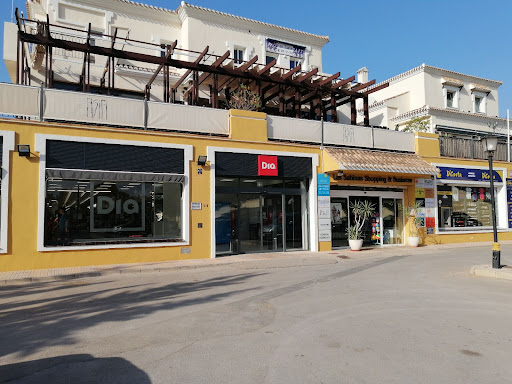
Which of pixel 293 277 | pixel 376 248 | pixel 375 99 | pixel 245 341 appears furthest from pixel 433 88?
pixel 245 341

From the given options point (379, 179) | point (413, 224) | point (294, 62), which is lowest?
point (413, 224)

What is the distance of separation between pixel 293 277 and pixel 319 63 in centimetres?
2004

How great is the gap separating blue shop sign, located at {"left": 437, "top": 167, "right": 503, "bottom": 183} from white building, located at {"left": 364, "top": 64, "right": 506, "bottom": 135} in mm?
6972

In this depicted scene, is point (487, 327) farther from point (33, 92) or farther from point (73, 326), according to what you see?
point (33, 92)

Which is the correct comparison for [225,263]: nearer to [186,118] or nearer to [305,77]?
[186,118]

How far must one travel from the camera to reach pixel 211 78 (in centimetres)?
2025

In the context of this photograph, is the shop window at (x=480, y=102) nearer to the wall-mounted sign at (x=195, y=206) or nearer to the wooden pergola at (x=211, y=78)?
the wooden pergola at (x=211, y=78)

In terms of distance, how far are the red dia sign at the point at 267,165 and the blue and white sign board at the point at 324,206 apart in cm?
214

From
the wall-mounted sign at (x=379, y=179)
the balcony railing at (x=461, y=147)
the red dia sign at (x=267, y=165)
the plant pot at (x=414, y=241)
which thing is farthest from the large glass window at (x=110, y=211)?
the balcony railing at (x=461, y=147)

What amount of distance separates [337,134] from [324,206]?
337cm

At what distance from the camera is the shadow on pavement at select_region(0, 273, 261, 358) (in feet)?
17.8

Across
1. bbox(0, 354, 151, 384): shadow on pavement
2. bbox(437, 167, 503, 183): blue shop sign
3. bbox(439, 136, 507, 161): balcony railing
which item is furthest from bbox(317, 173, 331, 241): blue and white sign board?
bbox(0, 354, 151, 384): shadow on pavement

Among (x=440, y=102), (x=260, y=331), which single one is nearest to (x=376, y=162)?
Result: (x=260, y=331)

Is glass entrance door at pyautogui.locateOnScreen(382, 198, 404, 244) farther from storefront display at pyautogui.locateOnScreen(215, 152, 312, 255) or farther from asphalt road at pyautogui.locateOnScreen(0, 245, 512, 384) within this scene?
asphalt road at pyautogui.locateOnScreen(0, 245, 512, 384)
